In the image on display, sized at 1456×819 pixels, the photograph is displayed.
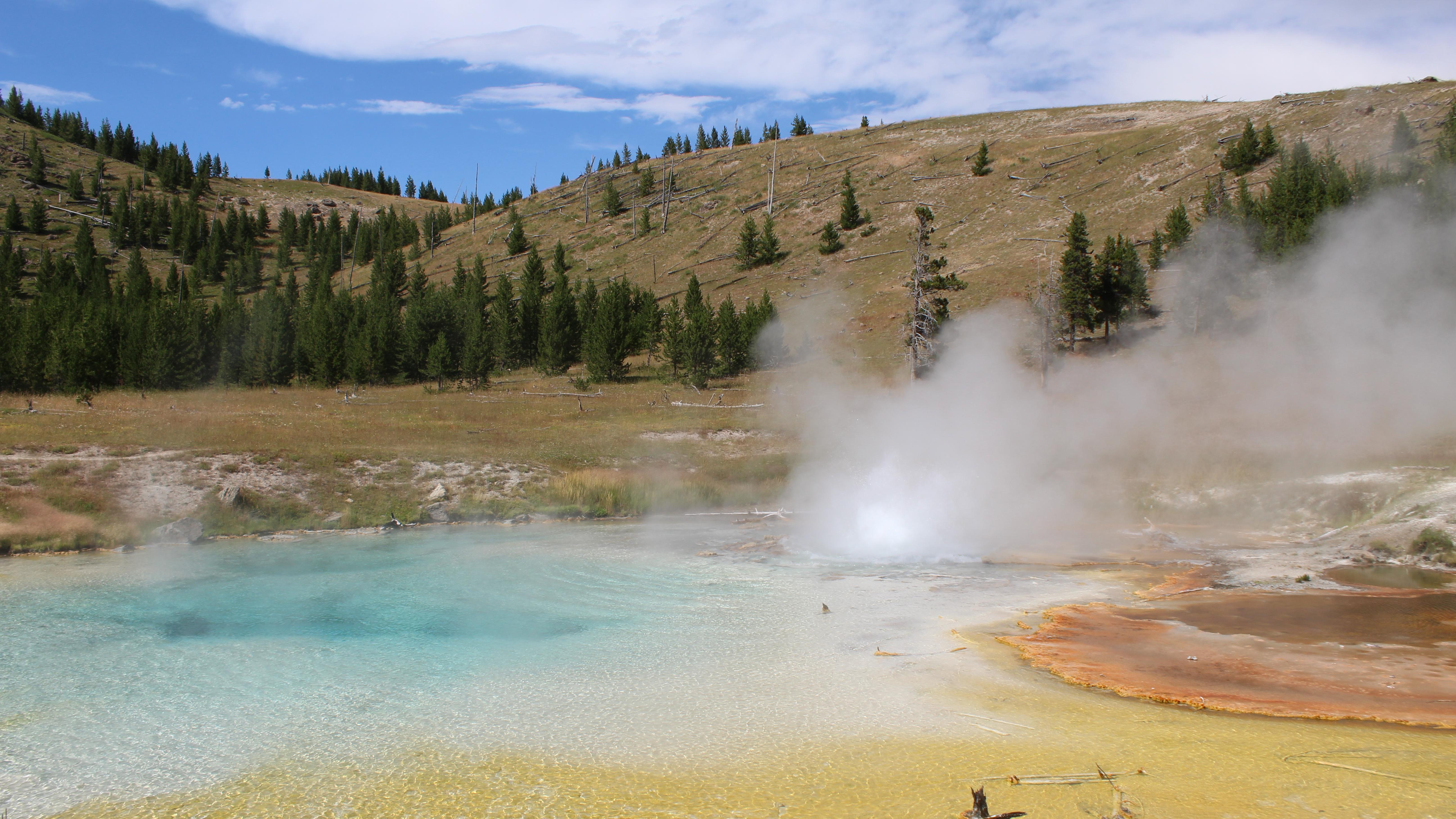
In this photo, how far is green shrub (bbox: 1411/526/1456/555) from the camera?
595 inches

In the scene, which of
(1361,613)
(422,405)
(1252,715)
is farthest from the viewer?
(422,405)

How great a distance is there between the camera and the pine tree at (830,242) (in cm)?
7350

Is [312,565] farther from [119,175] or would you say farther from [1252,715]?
[119,175]

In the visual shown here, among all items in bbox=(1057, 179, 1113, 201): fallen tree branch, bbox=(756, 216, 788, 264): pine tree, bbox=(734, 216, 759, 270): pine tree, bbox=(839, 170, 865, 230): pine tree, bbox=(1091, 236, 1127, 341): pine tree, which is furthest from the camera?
bbox=(839, 170, 865, 230): pine tree

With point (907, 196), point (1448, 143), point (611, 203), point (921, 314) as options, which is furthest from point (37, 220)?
point (1448, 143)

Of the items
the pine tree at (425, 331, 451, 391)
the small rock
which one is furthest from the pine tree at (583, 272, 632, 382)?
the small rock

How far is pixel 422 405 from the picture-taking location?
142ft

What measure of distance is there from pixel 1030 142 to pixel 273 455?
84953 millimetres

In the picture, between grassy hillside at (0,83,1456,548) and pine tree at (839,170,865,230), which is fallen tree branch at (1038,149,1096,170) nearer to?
grassy hillside at (0,83,1456,548)

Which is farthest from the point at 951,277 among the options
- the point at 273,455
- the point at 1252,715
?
the point at 1252,715

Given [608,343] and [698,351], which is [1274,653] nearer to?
[698,351]

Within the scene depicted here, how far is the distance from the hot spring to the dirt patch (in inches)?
19.9

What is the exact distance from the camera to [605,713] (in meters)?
8.02

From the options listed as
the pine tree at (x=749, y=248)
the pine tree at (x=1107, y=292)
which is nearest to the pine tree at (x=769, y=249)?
the pine tree at (x=749, y=248)
